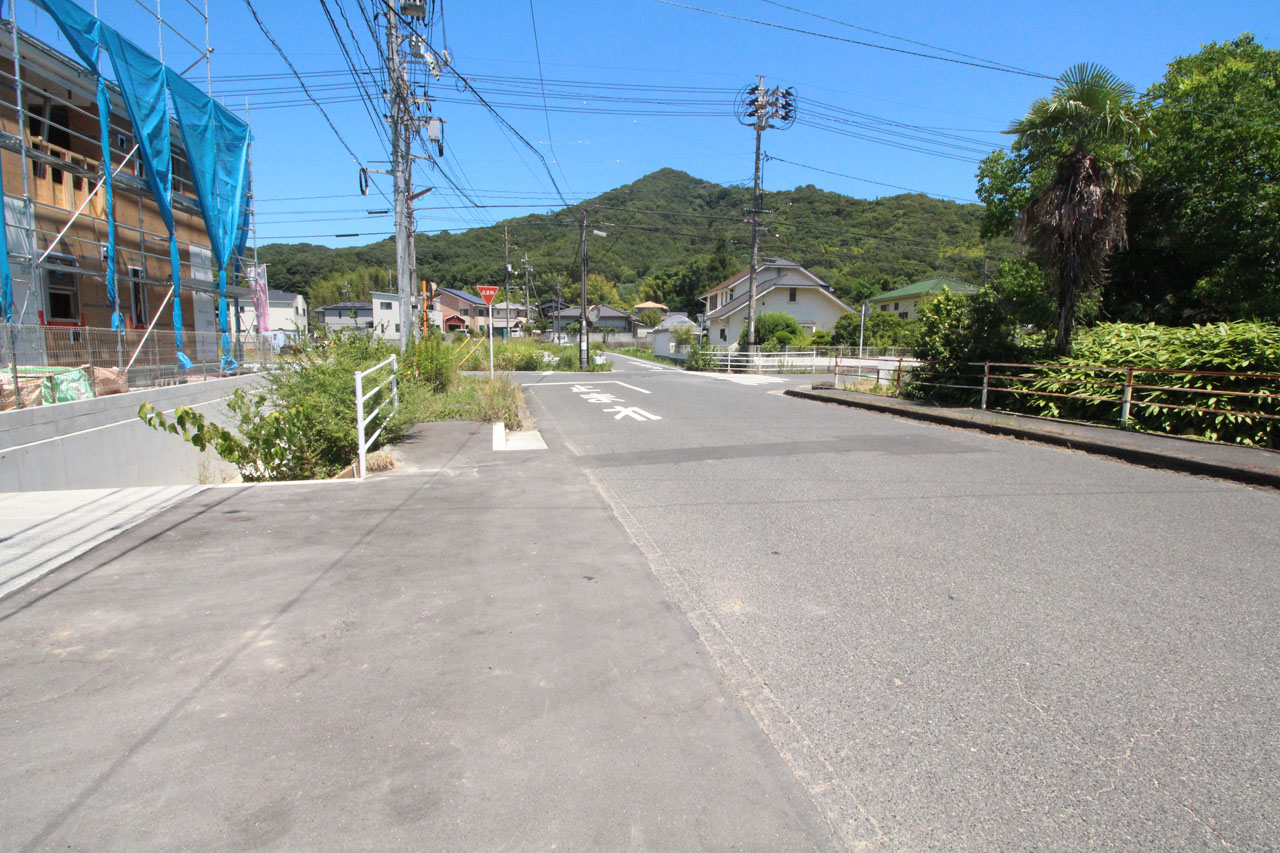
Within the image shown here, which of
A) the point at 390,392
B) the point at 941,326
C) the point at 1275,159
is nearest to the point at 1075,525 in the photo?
the point at 390,392

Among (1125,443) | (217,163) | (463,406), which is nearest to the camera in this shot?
(1125,443)

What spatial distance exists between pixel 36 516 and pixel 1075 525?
943cm

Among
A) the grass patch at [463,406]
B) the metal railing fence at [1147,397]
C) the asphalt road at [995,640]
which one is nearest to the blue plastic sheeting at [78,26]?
the grass patch at [463,406]

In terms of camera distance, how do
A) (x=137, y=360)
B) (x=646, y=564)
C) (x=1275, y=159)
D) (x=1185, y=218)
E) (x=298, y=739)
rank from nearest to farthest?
1. (x=298, y=739)
2. (x=646, y=564)
3. (x=137, y=360)
4. (x=1275, y=159)
5. (x=1185, y=218)

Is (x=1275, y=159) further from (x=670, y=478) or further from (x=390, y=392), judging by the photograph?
(x=390, y=392)

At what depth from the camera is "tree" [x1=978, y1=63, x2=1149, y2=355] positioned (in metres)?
12.9

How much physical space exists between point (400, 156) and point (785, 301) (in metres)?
39.8

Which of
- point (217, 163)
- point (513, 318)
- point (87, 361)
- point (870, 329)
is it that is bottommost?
point (87, 361)

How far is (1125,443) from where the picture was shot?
1007 centimetres

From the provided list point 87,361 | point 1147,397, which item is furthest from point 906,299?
point 87,361

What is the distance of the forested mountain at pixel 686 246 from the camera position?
174ft

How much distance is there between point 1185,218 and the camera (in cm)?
1661

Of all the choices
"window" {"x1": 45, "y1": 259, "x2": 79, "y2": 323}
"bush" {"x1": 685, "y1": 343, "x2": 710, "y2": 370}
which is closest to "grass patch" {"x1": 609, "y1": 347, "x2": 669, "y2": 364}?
"bush" {"x1": 685, "y1": 343, "x2": 710, "y2": 370}

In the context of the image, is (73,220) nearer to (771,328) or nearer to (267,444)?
(267,444)
